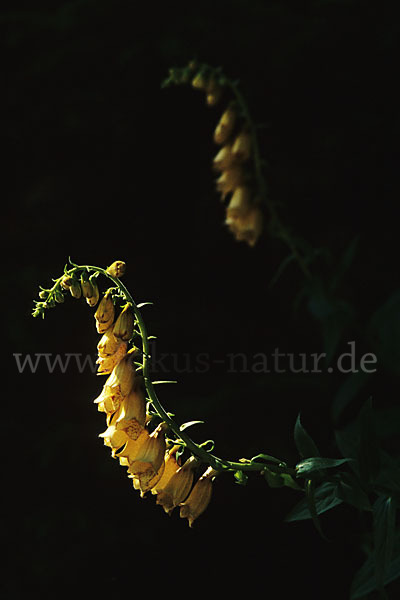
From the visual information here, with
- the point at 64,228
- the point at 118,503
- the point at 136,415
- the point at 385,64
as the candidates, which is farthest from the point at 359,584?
the point at 385,64

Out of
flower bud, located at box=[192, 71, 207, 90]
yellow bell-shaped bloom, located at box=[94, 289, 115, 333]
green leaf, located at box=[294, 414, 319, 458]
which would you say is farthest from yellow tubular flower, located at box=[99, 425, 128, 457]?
flower bud, located at box=[192, 71, 207, 90]

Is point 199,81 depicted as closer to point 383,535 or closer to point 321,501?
point 321,501

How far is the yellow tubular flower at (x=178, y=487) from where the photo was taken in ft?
6.06

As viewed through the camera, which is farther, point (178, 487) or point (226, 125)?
point (226, 125)

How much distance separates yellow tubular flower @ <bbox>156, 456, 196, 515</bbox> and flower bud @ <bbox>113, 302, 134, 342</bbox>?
1.16 feet

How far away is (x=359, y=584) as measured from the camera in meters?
2.17

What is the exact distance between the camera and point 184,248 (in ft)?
12.6

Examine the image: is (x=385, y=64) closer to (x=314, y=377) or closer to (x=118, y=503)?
(x=314, y=377)

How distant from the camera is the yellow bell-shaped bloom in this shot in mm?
1801

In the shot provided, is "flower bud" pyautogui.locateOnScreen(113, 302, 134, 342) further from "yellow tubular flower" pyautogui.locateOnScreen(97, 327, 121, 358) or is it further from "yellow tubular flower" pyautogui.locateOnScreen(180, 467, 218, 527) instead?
"yellow tubular flower" pyautogui.locateOnScreen(180, 467, 218, 527)

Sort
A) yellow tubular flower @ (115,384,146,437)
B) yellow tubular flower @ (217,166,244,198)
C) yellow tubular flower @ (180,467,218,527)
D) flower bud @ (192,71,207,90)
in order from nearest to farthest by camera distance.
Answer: yellow tubular flower @ (115,384,146,437) → yellow tubular flower @ (180,467,218,527) → flower bud @ (192,71,207,90) → yellow tubular flower @ (217,166,244,198)

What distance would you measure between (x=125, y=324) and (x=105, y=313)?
6 cm

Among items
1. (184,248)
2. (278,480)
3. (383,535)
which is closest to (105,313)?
(278,480)

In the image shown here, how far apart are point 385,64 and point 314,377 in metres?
1.61
